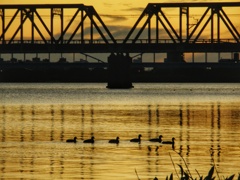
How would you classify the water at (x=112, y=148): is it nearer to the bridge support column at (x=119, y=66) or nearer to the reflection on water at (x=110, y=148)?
the reflection on water at (x=110, y=148)

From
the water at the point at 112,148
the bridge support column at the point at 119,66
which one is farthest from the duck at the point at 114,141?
the bridge support column at the point at 119,66

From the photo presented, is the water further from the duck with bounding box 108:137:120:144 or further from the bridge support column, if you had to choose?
the bridge support column

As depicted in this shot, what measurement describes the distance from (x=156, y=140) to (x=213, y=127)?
18.4 metres

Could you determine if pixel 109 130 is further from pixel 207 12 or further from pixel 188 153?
pixel 207 12

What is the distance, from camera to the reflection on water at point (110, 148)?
44062 millimetres

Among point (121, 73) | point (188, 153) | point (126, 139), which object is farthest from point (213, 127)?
point (121, 73)

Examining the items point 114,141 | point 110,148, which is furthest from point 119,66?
point 110,148

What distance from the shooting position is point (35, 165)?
A: 46094 millimetres

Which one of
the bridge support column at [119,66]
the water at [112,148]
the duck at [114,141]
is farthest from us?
the bridge support column at [119,66]

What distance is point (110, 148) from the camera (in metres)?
55.8

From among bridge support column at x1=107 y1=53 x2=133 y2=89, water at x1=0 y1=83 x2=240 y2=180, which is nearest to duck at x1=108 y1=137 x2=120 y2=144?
water at x1=0 y1=83 x2=240 y2=180

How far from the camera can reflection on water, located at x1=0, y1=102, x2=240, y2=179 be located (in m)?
44.1

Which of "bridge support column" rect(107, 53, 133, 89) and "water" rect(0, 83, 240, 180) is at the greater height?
"bridge support column" rect(107, 53, 133, 89)

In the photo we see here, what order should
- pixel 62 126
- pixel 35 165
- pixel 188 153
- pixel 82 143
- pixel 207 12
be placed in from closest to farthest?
pixel 35 165, pixel 188 153, pixel 82 143, pixel 62 126, pixel 207 12
